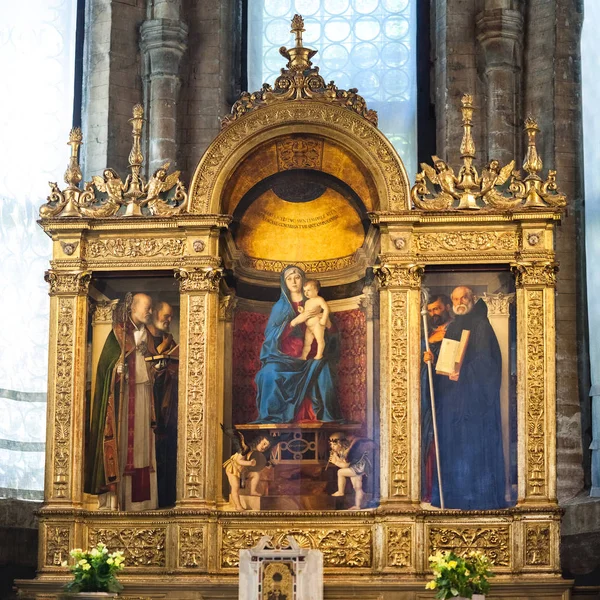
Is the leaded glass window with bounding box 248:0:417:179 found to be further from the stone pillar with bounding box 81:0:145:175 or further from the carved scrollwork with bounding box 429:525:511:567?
the carved scrollwork with bounding box 429:525:511:567

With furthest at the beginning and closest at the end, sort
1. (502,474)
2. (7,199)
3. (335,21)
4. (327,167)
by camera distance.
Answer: (335,21) → (7,199) → (327,167) → (502,474)

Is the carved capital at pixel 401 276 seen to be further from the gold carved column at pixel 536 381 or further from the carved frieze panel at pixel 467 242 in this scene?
the gold carved column at pixel 536 381

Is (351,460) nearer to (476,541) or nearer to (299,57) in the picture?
(476,541)

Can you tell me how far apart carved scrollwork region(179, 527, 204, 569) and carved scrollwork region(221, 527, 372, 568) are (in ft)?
0.96

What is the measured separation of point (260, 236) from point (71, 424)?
3497 mm

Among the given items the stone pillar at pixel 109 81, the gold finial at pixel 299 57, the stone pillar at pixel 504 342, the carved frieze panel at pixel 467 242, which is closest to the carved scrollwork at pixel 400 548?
the stone pillar at pixel 504 342

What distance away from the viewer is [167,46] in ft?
82.4

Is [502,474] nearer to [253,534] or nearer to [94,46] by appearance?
[253,534]

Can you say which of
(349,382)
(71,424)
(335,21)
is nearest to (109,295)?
(71,424)

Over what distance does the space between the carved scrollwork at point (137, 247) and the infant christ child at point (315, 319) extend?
177 cm

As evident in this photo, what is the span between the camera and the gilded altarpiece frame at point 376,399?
19.4 meters

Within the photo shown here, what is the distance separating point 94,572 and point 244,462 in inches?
108

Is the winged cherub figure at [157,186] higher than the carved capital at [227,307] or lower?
higher

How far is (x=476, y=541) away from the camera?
19391 millimetres
